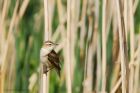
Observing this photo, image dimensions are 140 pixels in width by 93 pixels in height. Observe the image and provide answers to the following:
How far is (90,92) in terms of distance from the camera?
1859mm

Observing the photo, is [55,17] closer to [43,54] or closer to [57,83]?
[57,83]

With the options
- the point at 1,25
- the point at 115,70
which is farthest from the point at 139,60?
the point at 1,25

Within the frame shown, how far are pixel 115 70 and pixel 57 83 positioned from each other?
0.29 metres

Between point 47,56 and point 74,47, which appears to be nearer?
point 47,56

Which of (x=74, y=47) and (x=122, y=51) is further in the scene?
(x=74, y=47)

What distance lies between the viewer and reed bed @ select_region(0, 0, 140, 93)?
167 cm

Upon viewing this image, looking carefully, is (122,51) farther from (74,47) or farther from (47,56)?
(74,47)

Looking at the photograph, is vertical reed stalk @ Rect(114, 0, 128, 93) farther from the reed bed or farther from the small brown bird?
the small brown bird

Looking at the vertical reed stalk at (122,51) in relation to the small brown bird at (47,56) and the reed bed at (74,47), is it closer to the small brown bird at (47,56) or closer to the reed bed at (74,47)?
the reed bed at (74,47)

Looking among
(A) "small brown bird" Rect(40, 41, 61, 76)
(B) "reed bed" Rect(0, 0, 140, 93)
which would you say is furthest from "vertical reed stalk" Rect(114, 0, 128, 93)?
(A) "small brown bird" Rect(40, 41, 61, 76)

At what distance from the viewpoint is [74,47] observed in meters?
1.90

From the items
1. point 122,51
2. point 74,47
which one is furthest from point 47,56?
point 74,47

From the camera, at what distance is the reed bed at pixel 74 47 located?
1675 mm

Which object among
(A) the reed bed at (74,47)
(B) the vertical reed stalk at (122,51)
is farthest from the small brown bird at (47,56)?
(B) the vertical reed stalk at (122,51)
